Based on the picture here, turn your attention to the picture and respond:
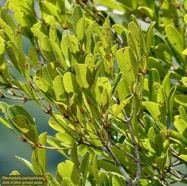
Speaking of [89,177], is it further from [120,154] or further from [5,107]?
[5,107]

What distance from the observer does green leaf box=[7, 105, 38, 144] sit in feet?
3.77

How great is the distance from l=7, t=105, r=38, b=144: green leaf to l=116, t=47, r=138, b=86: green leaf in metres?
0.20

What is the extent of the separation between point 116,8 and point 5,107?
0.55m

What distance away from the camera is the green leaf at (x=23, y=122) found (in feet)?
3.77

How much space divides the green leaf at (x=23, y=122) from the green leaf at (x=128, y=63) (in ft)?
0.67

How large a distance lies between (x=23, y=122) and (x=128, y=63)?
227 millimetres

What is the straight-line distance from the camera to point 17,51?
44.9 inches

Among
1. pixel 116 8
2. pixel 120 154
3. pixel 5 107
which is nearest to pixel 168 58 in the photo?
pixel 116 8

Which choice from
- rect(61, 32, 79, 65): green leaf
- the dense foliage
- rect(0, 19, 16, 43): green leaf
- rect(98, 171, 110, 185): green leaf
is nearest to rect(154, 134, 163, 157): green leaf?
the dense foliage

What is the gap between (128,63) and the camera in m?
1.13

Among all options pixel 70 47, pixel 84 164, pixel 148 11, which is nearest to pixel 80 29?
pixel 70 47

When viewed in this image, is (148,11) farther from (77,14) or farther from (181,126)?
(181,126)

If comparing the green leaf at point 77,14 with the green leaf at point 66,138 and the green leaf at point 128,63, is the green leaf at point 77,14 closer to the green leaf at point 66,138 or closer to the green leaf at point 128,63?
the green leaf at point 128,63

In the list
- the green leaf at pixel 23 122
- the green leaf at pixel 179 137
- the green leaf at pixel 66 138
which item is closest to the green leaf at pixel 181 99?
the green leaf at pixel 179 137
